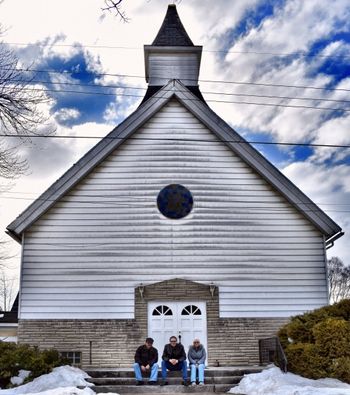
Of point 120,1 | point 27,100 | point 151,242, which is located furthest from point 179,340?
point 120,1

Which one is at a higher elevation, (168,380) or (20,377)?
(20,377)

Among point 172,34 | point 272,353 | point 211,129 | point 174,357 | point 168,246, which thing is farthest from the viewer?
point 172,34

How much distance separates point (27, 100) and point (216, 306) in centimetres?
809

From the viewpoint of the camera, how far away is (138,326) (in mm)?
16906

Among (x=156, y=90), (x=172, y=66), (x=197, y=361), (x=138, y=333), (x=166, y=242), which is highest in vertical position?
(x=172, y=66)

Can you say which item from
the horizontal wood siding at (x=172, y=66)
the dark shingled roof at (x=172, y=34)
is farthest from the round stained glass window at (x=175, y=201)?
the dark shingled roof at (x=172, y=34)

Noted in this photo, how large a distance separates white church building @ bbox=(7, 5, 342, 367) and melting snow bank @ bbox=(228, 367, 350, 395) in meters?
3.43

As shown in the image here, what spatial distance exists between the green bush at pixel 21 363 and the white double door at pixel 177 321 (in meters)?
3.63

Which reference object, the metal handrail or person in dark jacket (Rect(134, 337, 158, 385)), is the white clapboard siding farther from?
person in dark jacket (Rect(134, 337, 158, 385))

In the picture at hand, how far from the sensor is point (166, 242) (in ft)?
57.0

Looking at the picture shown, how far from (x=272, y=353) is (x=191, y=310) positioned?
8.82 feet

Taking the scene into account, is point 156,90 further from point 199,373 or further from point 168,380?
point 199,373

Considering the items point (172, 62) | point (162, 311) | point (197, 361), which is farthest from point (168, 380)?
point (172, 62)

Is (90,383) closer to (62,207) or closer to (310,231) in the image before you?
(62,207)
